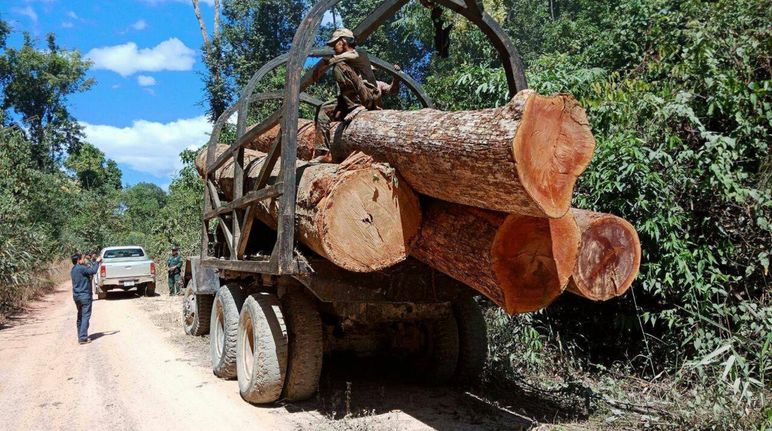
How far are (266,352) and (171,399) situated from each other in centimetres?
124

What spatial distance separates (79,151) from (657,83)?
148ft

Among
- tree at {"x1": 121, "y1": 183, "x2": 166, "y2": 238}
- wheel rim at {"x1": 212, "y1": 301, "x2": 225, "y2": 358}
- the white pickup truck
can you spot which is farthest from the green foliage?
tree at {"x1": 121, "y1": 183, "x2": 166, "y2": 238}

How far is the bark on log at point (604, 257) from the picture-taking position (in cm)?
406

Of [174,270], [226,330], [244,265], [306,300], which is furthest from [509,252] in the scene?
[174,270]

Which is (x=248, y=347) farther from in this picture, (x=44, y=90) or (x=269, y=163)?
(x=44, y=90)

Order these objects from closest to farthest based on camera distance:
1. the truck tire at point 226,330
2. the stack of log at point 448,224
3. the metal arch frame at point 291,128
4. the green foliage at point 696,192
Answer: the stack of log at point 448,224 → the metal arch frame at point 291,128 → the green foliage at point 696,192 → the truck tire at point 226,330

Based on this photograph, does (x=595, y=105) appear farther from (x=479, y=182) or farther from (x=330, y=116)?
(x=479, y=182)

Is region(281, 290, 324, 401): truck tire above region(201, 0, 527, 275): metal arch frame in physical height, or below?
below

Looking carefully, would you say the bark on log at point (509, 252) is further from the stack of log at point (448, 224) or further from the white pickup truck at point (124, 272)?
the white pickup truck at point (124, 272)

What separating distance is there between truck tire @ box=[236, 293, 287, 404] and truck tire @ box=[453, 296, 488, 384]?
5.84ft

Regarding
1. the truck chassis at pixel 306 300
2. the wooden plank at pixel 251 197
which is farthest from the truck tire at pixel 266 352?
the wooden plank at pixel 251 197

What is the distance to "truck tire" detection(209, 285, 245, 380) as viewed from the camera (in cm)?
599

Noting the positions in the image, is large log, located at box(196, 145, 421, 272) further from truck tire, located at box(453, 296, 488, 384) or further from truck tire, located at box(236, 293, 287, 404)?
truck tire, located at box(453, 296, 488, 384)

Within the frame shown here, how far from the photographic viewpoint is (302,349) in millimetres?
5055
